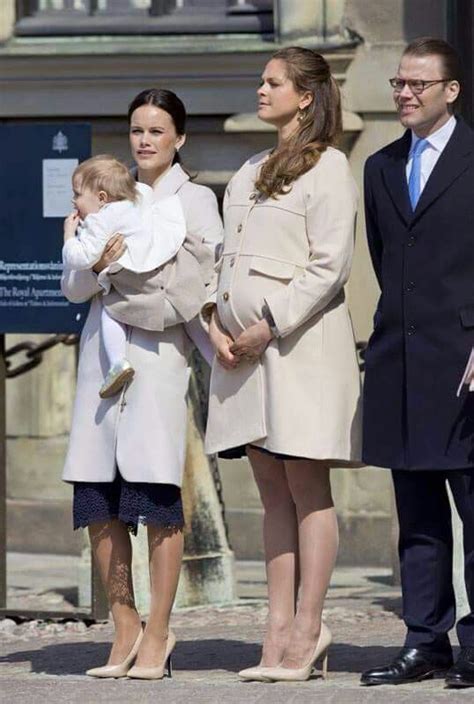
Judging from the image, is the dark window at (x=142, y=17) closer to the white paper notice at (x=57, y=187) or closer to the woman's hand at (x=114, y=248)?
the white paper notice at (x=57, y=187)

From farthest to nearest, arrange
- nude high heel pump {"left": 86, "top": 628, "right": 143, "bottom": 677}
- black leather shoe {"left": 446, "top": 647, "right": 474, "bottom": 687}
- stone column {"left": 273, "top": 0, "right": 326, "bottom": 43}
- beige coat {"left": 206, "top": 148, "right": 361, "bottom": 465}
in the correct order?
1. stone column {"left": 273, "top": 0, "right": 326, "bottom": 43}
2. nude high heel pump {"left": 86, "top": 628, "right": 143, "bottom": 677}
3. beige coat {"left": 206, "top": 148, "right": 361, "bottom": 465}
4. black leather shoe {"left": 446, "top": 647, "right": 474, "bottom": 687}

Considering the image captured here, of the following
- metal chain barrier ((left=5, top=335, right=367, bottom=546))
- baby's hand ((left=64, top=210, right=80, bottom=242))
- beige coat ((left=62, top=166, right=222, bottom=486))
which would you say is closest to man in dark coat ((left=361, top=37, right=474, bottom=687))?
beige coat ((left=62, top=166, right=222, bottom=486))

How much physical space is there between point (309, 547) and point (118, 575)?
2.20 ft

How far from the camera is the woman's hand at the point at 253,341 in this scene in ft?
22.8

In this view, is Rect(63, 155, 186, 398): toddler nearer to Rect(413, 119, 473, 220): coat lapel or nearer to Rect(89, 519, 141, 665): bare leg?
Rect(89, 519, 141, 665): bare leg

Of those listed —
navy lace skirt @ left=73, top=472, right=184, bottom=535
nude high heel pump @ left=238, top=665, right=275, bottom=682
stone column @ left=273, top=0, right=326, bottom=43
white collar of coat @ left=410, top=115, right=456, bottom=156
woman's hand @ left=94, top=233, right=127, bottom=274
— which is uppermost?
stone column @ left=273, top=0, right=326, bottom=43

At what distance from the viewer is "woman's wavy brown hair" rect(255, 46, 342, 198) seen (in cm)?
702

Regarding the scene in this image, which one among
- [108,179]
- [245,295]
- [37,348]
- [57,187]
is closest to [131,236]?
[108,179]

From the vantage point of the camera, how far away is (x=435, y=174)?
6.94 m

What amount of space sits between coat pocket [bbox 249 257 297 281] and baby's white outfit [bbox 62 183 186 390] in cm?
35

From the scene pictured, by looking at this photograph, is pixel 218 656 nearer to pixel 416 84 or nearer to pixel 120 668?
pixel 120 668

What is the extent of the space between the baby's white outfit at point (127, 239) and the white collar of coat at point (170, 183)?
0.07 metres

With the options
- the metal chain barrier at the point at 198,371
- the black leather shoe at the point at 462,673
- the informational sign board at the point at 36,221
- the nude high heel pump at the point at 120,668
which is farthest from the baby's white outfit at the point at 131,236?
the metal chain barrier at the point at 198,371

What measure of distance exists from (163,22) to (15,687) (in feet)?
18.5
